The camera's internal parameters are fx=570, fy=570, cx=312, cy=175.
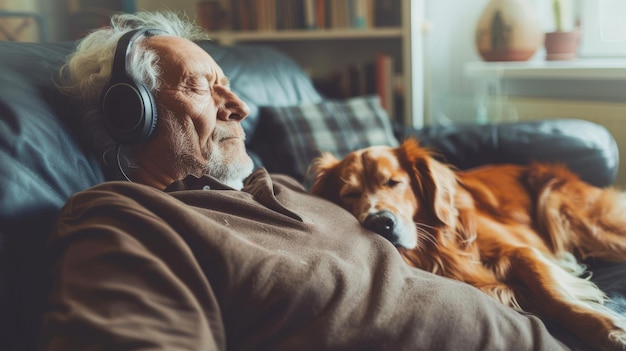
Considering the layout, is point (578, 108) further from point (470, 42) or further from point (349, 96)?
point (349, 96)

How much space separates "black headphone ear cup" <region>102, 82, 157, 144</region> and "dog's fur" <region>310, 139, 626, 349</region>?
566 mm

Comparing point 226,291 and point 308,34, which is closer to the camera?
point 226,291

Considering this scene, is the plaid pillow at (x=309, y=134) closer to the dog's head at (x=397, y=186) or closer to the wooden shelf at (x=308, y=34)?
the dog's head at (x=397, y=186)

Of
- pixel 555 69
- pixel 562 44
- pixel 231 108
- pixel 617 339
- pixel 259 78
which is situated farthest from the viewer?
pixel 562 44

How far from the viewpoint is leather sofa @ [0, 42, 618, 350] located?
106 centimetres

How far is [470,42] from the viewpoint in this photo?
3.12 m

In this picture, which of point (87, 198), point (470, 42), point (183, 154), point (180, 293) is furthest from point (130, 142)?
point (470, 42)

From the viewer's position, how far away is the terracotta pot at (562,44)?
2.67 meters

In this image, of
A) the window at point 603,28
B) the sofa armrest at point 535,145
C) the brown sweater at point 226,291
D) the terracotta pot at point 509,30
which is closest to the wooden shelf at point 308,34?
the terracotta pot at point 509,30

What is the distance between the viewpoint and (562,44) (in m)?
2.69

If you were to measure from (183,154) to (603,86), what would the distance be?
2.03 meters

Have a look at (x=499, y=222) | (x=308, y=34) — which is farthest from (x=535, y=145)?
(x=308, y=34)

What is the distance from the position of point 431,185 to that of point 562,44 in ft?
5.09

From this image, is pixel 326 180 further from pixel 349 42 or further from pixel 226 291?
pixel 349 42
